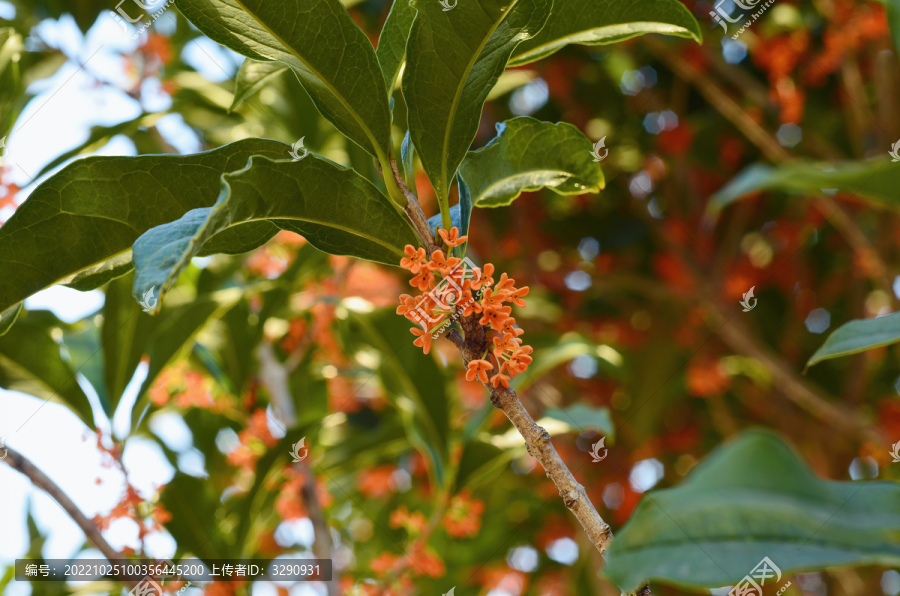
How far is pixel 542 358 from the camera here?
1645mm

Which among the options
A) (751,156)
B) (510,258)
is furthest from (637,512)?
(751,156)

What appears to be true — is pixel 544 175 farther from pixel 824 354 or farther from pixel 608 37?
pixel 824 354

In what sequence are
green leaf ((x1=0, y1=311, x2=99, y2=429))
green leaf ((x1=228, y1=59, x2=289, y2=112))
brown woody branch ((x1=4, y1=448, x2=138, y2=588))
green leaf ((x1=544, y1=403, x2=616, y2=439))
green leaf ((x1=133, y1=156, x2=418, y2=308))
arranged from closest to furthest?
green leaf ((x1=133, y1=156, x2=418, y2=308)) → green leaf ((x1=228, y1=59, x2=289, y2=112)) → brown woody branch ((x1=4, y1=448, x2=138, y2=588)) → green leaf ((x1=544, y1=403, x2=616, y2=439)) → green leaf ((x1=0, y1=311, x2=99, y2=429))

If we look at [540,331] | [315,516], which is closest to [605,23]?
[315,516]

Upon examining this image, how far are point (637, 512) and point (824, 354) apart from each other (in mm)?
337

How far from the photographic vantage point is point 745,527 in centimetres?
44

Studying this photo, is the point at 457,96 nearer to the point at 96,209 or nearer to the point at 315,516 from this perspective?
the point at 96,209

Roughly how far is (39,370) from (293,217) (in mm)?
1063

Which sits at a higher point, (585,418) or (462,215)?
(462,215)

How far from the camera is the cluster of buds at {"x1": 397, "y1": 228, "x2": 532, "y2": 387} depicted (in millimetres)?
652

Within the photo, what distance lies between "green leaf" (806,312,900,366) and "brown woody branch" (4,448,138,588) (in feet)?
3.74

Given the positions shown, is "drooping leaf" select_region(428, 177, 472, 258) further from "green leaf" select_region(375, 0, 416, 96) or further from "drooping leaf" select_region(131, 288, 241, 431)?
"drooping leaf" select_region(131, 288, 241, 431)

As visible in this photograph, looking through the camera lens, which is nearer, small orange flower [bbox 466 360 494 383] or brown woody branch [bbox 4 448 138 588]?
small orange flower [bbox 466 360 494 383]

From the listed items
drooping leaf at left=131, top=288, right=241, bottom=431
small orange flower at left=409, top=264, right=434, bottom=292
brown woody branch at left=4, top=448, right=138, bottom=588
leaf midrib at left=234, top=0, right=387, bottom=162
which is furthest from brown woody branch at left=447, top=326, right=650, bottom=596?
drooping leaf at left=131, top=288, right=241, bottom=431
